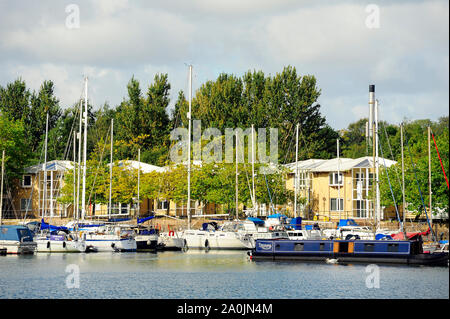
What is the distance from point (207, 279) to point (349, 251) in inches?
609

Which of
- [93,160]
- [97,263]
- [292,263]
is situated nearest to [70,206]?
[93,160]

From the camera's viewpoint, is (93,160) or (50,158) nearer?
(93,160)

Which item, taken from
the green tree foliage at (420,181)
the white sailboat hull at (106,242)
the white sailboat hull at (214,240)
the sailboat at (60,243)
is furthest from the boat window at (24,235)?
the green tree foliage at (420,181)

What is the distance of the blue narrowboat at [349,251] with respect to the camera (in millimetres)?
60341

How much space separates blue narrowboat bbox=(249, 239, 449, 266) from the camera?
60341 millimetres

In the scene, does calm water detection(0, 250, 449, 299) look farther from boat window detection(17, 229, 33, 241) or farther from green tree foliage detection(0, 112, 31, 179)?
green tree foliage detection(0, 112, 31, 179)

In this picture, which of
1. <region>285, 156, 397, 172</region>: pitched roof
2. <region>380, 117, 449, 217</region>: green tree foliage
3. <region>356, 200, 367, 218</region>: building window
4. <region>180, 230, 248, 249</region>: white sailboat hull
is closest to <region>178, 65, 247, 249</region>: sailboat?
<region>180, 230, 248, 249</region>: white sailboat hull

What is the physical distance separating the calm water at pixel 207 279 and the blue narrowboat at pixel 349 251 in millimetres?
1155

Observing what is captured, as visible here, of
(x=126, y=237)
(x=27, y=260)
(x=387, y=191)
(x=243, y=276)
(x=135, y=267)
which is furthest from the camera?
(x=387, y=191)

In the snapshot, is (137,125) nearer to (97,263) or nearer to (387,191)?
(387,191)

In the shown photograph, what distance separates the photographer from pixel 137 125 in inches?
5295

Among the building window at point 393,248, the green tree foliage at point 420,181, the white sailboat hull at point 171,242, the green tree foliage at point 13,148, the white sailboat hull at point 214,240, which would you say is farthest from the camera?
the green tree foliage at point 13,148

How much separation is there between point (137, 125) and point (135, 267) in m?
74.5

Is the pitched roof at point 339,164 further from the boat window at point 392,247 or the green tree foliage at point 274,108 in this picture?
the boat window at point 392,247
